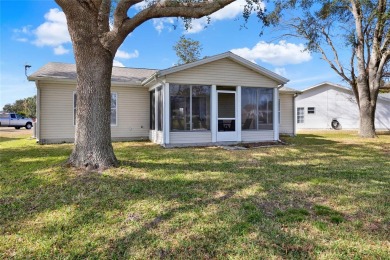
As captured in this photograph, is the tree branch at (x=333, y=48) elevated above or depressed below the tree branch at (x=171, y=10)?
above

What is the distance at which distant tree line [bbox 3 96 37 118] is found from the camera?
141 feet

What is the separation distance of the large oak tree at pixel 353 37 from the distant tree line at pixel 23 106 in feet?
135

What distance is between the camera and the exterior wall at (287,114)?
15.9 meters

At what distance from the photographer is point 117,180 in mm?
4977

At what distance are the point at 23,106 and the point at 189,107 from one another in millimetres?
52315

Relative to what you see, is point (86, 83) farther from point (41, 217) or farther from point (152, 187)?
point (41, 217)


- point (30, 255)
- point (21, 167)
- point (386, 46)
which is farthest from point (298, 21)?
point (30, 255)

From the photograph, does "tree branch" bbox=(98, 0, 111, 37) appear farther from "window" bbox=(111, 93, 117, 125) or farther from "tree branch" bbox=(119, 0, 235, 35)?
"window" bbox=(111, 93, 117, 125)

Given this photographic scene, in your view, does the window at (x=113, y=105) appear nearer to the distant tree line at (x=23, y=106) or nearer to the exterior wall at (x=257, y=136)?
the exterior wall at (x=257, y=136)

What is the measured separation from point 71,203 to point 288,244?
3.03m

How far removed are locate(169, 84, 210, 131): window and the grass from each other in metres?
4.54

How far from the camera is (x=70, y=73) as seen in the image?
40.8ft

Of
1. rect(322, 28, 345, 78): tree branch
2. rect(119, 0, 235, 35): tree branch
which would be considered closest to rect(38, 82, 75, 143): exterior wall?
Result: rect(119, 0, 235, 35): tree branch

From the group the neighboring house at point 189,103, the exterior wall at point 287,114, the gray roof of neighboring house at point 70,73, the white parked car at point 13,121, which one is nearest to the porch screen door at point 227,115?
the neighboring house at point 189,103
